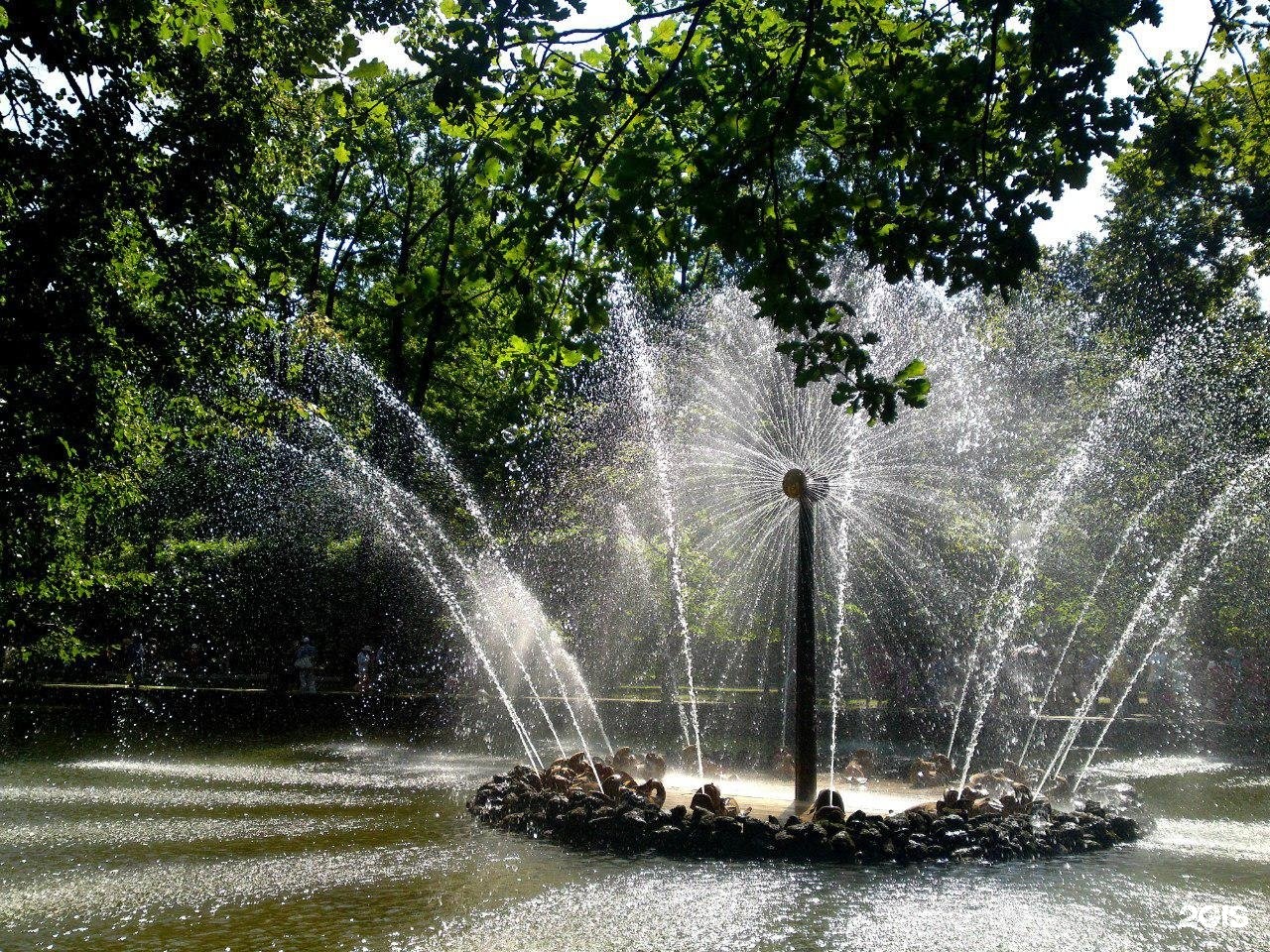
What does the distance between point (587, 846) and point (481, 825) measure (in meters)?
1.50

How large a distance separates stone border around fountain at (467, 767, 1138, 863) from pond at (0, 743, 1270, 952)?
10.6 inches

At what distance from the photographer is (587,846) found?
29.5 ft

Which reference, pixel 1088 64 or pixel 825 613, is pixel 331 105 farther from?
pixel 825 613

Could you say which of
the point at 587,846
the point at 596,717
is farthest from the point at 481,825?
the point at 596,717

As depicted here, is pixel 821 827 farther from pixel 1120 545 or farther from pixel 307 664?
pixel 307 664

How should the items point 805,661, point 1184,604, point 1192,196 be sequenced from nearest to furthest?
point 805,661
point 1192,196
point 1184,604

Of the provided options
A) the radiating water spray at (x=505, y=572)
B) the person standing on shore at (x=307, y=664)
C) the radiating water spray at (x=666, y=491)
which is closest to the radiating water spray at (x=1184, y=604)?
the radiating water spray at (x=666, y=491)

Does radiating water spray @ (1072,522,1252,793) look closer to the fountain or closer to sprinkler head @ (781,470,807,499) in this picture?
the fountain

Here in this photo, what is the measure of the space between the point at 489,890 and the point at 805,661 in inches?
187

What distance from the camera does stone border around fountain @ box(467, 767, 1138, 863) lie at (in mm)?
8750

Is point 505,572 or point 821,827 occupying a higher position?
point 505,572

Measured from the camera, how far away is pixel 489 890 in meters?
7.48

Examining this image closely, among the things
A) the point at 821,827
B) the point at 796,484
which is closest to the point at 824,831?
the point at 821,827

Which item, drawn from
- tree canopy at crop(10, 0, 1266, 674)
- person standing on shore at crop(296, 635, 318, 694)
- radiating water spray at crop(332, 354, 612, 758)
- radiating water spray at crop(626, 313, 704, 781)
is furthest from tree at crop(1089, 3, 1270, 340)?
person standing on shore at crop(296, 635, 318, 694)
